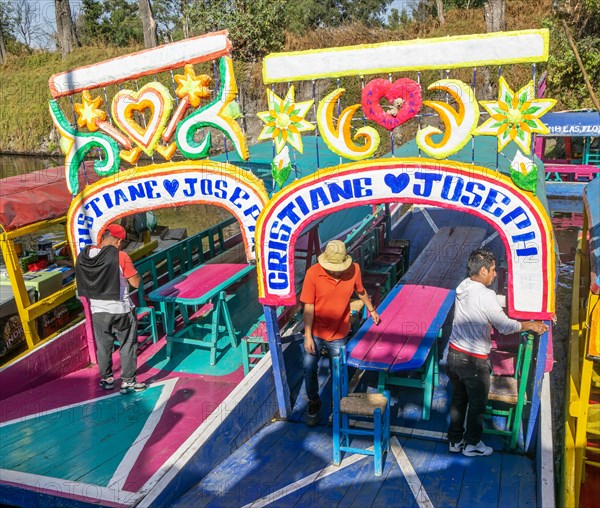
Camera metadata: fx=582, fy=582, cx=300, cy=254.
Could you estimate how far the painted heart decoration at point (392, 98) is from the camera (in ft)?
13.1

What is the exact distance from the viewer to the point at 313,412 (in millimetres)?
5152

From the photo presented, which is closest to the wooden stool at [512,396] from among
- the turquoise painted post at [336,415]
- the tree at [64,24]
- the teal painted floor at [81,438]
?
the turquoise painted post at [336,415]

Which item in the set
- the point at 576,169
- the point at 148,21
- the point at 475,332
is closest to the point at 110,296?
the point at 475,332

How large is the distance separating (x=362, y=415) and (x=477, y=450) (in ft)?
3.28

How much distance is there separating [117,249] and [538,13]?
23.9 metres

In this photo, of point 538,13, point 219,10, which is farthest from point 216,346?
point 538,13

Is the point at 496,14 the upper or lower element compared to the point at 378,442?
upper

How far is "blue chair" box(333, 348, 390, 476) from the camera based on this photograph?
430 cm

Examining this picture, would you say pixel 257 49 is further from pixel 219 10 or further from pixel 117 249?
pixel 117 249

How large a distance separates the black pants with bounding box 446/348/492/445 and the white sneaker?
4 centimetres

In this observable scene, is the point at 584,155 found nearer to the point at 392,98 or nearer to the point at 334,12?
the point at 392,98

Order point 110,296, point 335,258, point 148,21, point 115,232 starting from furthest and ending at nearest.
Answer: point 148,21
point 115,232
point 110,296
point 335,258

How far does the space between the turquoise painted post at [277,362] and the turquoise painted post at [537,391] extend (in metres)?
2.03

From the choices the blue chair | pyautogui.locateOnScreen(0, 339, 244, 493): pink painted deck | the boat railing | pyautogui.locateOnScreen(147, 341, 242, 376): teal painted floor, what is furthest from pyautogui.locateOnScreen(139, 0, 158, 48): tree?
the blue chair
